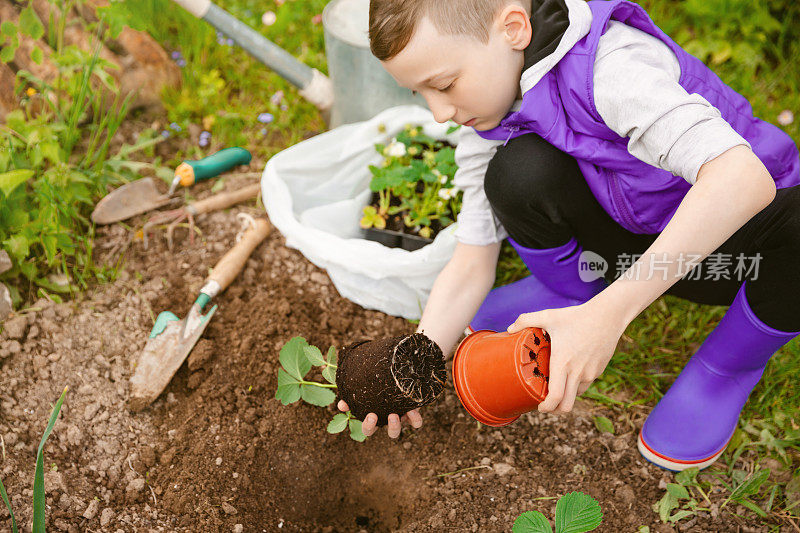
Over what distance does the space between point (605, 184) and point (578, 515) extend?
695 mm

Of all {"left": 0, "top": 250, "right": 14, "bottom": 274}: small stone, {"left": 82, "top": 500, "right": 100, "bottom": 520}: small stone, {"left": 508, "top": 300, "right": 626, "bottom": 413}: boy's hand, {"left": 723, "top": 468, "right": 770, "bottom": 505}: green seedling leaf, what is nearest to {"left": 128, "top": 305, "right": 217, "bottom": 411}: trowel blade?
{"left": 82, "top": 500, "right": 100, "bottom": 520}: small stone

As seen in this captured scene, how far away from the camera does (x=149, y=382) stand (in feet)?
5.11

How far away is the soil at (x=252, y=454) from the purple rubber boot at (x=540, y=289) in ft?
0.87

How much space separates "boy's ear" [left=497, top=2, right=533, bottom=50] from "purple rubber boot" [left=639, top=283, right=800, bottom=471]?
2.41ft

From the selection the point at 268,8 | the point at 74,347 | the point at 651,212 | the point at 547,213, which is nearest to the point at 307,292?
the point at 74,347

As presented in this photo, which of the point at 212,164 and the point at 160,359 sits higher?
the point at 212,164

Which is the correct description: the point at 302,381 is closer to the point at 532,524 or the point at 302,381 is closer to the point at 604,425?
the point at 532,524

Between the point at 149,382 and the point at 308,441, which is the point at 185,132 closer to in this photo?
the point at 149,382

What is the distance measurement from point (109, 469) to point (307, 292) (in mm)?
703

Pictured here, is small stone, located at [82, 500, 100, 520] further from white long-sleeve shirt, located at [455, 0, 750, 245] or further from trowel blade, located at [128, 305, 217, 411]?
white long-sleeve shirt, located at [455, 0, 750, 245]

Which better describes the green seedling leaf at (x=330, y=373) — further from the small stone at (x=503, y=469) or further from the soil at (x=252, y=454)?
the small stone at (x=503, y=469)

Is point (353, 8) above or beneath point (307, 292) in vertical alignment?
above

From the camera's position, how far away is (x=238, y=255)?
6.05 feet

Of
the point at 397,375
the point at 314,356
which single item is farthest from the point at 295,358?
the point at 397,375
